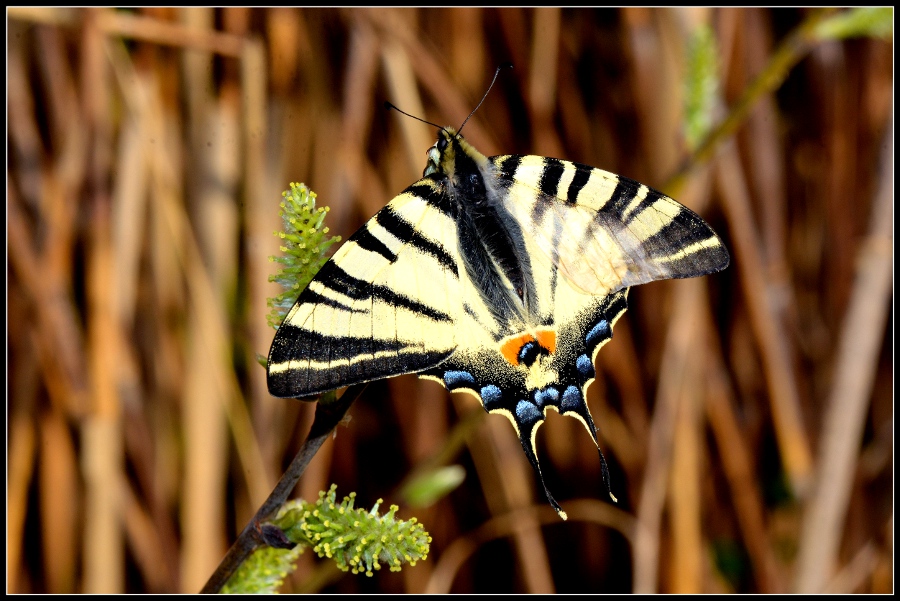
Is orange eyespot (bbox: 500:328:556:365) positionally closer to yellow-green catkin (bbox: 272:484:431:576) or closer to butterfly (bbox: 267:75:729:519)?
butterfly (bbox: 267:75:729:519)

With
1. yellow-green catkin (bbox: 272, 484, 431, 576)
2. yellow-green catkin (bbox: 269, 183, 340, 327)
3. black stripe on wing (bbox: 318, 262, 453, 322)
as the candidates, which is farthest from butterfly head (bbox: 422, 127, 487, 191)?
yellow-green catkin (bbox: 272, 484, 431, 576)

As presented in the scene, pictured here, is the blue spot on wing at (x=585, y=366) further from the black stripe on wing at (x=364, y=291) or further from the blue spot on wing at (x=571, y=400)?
the black stripe on wing at (x=364, y=291)

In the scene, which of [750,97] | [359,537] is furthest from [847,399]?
[359,537]

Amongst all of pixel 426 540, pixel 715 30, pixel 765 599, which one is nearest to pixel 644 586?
pixel 765 599

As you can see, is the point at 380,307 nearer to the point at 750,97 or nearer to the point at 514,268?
the point at 514,268

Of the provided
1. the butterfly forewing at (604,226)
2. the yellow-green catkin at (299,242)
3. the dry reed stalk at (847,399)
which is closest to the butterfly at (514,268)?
the butterfly forewing at (604,226)

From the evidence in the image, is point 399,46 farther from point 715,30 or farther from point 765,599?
point 765,599
